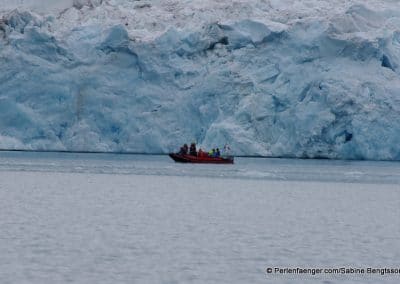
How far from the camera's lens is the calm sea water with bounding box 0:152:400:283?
934 centimetres

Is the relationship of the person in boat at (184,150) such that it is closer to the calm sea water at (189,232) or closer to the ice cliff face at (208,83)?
the ice cliff face at (208,83)

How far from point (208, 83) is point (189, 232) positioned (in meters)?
24.4

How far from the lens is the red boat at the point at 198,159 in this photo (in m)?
37.4

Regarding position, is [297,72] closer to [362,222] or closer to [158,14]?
[158,14]

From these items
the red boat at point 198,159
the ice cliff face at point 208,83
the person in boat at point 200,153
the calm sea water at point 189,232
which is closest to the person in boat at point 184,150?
the red boat at point 198,159

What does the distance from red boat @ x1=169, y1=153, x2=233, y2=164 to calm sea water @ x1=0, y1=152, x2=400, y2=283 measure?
13221 millimetres

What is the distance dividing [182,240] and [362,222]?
4.46 meters

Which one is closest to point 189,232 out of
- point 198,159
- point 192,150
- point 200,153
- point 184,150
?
point 192,150

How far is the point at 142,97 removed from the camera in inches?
1485

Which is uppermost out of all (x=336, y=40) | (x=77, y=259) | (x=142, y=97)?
(x=336, y=40)

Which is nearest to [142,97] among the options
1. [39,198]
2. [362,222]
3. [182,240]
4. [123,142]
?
[123,142]

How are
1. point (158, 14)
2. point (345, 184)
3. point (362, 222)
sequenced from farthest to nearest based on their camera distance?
point (158, 14) < point (345, 184) < point (362, 222)

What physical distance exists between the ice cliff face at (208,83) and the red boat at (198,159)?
2.24 feet

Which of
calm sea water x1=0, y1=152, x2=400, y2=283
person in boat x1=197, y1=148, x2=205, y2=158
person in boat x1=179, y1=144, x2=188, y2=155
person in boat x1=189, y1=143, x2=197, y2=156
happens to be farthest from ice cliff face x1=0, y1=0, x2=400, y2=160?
calm sea water x1=0, y1=152, x2=400, y2=283
